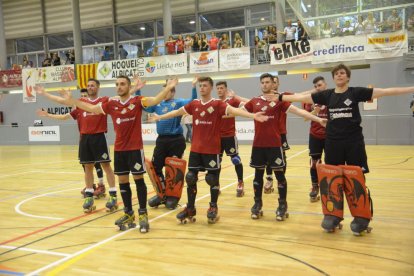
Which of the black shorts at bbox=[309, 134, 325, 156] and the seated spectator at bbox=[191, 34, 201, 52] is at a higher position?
the seated spectator at bbox=[191, 34, 201, 52]

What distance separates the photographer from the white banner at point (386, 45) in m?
15.0

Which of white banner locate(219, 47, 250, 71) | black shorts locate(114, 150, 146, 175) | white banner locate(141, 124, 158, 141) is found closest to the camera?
black shorts locate(114, 150, 146, 175)

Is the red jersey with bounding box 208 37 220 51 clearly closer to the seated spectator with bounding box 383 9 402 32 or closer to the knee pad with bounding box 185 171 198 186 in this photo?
the seated spectator with bounding box 383 9 402 32

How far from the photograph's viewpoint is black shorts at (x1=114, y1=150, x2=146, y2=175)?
5207mm

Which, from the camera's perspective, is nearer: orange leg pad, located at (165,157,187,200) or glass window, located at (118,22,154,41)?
orange leg pad, located at (165,157,187,200)

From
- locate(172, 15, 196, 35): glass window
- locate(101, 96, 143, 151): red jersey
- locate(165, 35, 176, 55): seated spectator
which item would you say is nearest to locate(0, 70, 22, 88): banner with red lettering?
locate(172, 15, 196, 35): glass window

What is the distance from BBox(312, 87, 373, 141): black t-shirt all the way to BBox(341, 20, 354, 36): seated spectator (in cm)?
1236

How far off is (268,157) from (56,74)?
64.7ft

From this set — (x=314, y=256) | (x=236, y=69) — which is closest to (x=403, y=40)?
(x=236, y=69)

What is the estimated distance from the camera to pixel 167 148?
650 centimetres

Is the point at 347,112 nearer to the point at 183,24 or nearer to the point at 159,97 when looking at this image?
the point at 159,97

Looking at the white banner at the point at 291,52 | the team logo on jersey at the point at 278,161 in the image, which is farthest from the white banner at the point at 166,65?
the team logo on jersey at the point at 278,161

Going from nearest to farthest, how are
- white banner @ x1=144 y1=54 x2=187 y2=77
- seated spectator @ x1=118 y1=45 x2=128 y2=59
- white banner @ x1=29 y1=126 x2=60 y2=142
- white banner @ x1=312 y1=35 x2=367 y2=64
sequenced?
white banner @ x1=312 y1=35 x2=367 y2=64, white banner @ x1=144 y1=54 x2=187 y2=77, white banner @ x1=29 y1=126 x2=60 y2=142, seated spectator @ x1=118 y1=45 x2=128 y2=59

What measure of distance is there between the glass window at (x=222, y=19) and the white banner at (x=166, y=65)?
4.73 meters
